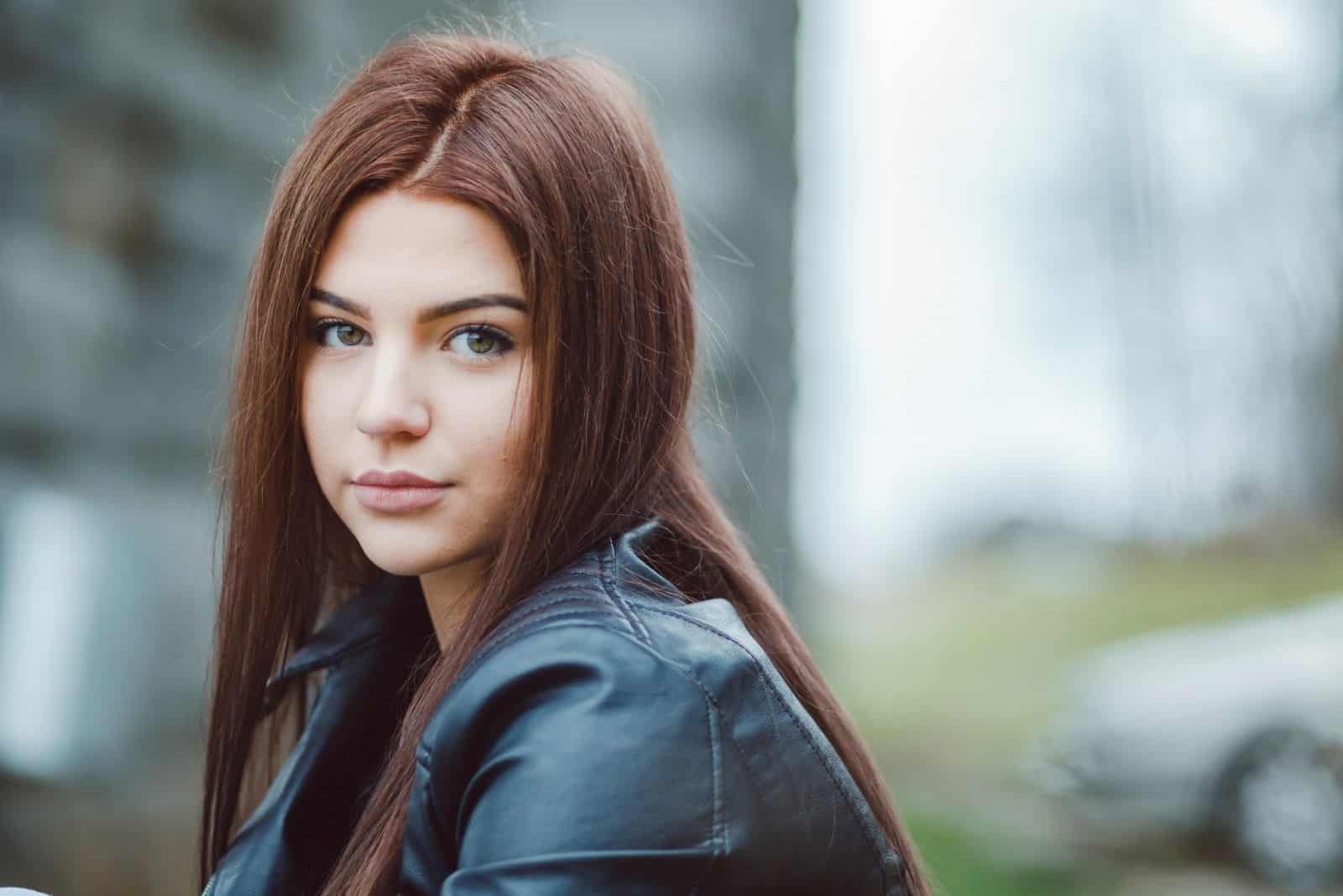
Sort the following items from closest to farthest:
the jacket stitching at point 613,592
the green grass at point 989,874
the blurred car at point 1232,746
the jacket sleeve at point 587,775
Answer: the jacket sleeve at point 587,775, the jacket stitching at point 613,592, the blurred car at point 1232,746, the green grass at point 989,874

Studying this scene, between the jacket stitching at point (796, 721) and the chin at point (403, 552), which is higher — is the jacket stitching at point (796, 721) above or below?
below

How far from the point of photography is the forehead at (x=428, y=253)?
152cm

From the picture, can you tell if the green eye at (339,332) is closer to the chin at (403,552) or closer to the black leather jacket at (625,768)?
the chin at (403,552)

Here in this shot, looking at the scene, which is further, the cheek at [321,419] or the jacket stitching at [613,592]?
the cheek at [321,419]

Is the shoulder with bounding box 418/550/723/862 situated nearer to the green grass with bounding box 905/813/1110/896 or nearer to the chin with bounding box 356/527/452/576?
the chin with bounding box 356/527/452/576

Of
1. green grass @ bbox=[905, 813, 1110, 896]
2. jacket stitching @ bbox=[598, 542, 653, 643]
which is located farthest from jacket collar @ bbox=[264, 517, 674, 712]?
green grass @ bbox=[905, 813, 1110, 896]

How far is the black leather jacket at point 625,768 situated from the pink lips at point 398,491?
0.19 meters

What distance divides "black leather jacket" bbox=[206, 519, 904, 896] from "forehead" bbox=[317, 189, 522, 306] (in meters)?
0.33

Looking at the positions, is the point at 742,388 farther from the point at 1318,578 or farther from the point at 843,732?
the point at 843,732

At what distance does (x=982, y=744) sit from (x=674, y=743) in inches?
319

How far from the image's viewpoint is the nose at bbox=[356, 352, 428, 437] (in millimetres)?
1506

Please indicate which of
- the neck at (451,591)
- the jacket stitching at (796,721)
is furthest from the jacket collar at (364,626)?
the jacket stitching at (796,721)

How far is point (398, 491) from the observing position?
5.15 feet

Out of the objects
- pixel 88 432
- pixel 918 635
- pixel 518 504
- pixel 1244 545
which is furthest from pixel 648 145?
pixel 918 635
